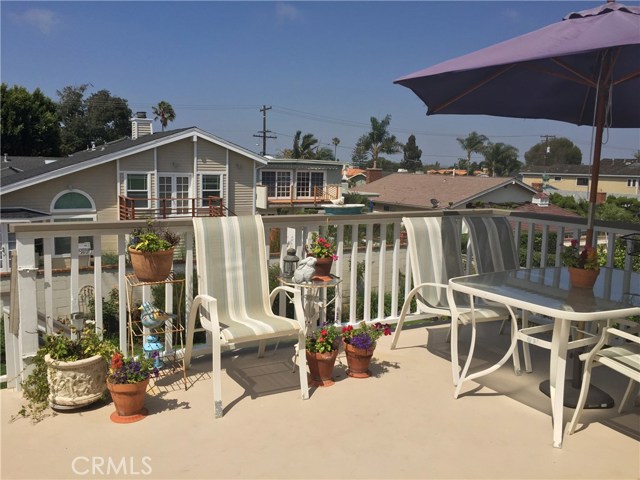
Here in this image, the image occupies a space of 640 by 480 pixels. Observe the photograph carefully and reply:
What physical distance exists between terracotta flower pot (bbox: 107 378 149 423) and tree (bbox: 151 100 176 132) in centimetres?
→ 4293

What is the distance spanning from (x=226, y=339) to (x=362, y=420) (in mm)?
836

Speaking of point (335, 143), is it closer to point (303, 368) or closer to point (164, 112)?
point (164, 112)

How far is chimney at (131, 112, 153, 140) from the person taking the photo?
2367 centimetres

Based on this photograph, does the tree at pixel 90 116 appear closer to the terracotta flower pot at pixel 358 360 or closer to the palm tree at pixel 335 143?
the palm tree at pixel 335 143

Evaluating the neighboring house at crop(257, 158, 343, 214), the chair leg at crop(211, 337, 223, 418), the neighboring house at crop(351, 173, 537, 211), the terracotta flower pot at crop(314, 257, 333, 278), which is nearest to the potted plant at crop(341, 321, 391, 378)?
the terracotta flower pot at crop(314, 257, 333, 278)

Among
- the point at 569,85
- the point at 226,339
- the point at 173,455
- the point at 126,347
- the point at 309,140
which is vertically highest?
the point at 309,140

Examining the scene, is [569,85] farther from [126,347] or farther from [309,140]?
[309,140]

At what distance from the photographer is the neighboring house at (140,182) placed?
57.0 ft

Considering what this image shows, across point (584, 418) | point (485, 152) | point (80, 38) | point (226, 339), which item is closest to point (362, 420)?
point (226, 339)

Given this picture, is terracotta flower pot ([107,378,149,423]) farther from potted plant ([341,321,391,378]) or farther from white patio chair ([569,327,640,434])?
white patio chair ([569,327,640,434])

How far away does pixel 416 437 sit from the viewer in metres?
2.65

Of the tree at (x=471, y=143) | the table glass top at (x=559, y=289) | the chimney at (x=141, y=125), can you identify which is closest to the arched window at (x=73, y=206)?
the chimney at (x=141, y=125)

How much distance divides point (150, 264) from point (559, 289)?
2.37 metres

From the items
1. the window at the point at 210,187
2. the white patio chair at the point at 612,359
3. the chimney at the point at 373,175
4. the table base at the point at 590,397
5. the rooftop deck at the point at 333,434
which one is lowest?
the rooftop deck at the point at 333,434
